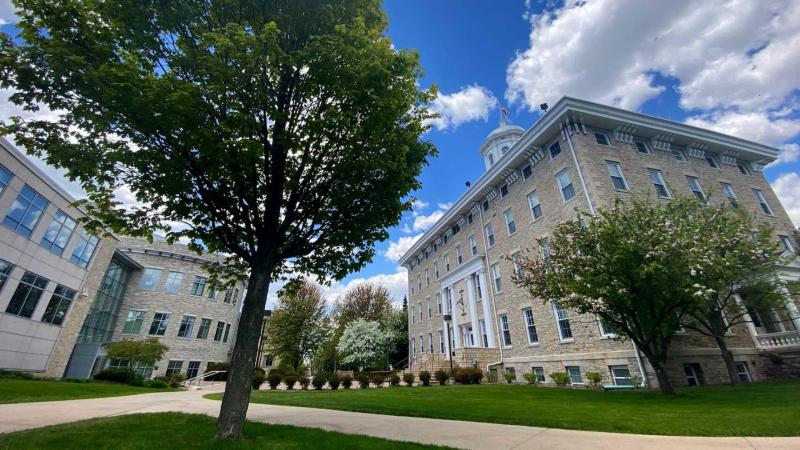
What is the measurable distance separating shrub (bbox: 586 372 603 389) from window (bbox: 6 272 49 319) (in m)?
30.0

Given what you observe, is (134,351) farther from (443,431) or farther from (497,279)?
(497,279)

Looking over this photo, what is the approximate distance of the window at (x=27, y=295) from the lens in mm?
18969

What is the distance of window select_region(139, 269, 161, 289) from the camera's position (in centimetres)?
3291

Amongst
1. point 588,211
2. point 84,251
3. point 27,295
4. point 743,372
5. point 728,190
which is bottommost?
point 743,372

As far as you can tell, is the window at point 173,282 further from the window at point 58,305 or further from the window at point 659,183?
the window at point 659,183

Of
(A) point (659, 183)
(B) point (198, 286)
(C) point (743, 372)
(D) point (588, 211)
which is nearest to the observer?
(C) point (743, 372)

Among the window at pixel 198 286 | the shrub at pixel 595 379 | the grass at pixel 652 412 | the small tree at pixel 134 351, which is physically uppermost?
the window at pixel 198 286

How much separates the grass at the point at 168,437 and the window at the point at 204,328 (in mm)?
30278

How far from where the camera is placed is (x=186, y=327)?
33.2m

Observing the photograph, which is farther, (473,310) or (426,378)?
(473,310)

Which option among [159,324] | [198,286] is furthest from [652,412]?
[198,286]

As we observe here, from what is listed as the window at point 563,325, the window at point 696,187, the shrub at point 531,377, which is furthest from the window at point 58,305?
the window at point 696,187

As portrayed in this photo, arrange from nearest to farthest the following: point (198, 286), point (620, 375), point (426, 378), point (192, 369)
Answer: point (620, 375)
point (426, 378)
point (192, 369)
point (198, 286)

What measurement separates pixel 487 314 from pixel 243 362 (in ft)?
66.7
